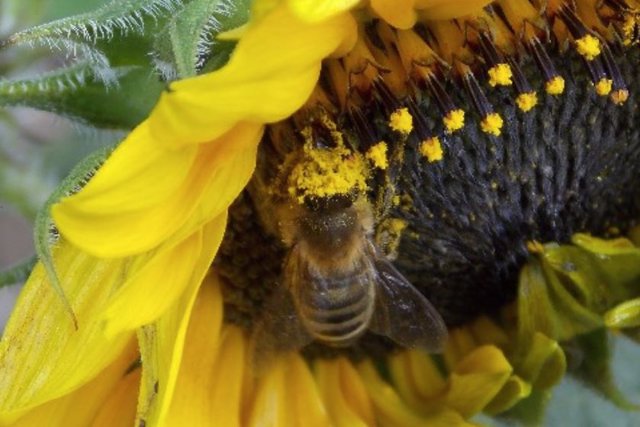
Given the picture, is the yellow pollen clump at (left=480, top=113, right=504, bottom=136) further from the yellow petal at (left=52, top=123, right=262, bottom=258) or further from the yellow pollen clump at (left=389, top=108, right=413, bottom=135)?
the yellow petal at (left=52, top=123, right=262, bottom=258)

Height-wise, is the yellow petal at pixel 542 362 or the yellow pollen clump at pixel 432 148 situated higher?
the yellow pollen clump at pixel 432 148

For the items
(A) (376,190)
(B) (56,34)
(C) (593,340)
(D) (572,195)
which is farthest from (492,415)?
(B) (56,34)

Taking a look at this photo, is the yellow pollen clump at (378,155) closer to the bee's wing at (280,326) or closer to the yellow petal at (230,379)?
the bee's wing at (280,326)

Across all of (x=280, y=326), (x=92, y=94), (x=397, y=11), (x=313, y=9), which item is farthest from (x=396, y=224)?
(x=313, y=9)

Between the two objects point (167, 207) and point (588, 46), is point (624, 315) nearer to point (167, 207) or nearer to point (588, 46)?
point (588, 46)

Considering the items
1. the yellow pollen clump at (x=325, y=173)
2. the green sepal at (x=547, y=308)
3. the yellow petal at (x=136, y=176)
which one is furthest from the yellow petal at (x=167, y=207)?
the green sepal at (x=547, y=308)

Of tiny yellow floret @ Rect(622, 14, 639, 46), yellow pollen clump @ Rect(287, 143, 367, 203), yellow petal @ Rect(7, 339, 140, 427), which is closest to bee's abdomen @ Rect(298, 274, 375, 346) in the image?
yellow pollen clump @ Rect(287, 143, 367, 203)

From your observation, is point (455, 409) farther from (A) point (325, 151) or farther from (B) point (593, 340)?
(A) point (325, 151)
